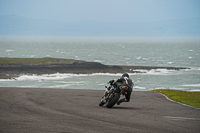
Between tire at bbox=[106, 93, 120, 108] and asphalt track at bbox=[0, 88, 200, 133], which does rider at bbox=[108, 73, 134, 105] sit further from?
asphalt track at bbox=[0, 88, 200, 133]

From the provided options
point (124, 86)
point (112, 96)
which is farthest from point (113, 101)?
point (124, 86)

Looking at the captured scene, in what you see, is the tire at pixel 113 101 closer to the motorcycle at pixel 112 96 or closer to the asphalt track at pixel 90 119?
the motorcycle at pixel 112 96

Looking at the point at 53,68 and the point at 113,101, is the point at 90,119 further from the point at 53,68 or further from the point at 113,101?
the point at 53,68

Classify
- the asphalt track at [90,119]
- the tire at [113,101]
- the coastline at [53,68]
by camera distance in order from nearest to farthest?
the asphalt track at [90,119]
the tire at [113,101]
the coastline at [53,68]

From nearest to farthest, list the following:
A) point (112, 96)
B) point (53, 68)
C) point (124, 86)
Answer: point (124, 86) → point (112, 96) → point (53, 68)

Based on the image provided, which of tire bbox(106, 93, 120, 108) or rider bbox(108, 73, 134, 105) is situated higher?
rider bbox(108, 73, 134, 105)

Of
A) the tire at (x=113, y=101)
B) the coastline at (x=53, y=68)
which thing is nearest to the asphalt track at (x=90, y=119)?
the tire at (x=113, y=101)

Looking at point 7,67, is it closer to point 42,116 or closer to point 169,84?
point 169,84

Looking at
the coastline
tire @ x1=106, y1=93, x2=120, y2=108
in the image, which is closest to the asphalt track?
tire @ x1=106, y1=93, x2=120, y2=108

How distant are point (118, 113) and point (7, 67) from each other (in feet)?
223

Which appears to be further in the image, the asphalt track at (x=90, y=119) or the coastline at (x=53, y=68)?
the coastline at (x=53, y=68)

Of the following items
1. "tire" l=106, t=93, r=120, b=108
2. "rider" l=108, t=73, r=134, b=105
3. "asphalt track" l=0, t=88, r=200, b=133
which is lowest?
"asphalt track" l=0, t=88, r=200, b=133

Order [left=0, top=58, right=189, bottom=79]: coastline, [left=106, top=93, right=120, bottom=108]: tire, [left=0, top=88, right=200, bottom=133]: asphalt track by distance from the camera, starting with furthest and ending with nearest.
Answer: [left=0, top=58, right=189, bottom=79]: coastline → [left=106, top=93, right=120, bottom=108]: tire → [left=0, top=88, right=200, bottom=133]: asphalt track

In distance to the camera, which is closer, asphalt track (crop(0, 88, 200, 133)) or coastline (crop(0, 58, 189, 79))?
asphalt track (crop(0, 88, 200, 133))
